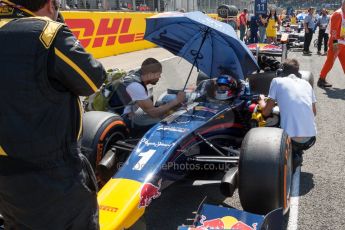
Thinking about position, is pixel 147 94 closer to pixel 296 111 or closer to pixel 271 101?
pixel 271 101

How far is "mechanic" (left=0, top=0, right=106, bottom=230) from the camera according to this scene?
5.12 feet

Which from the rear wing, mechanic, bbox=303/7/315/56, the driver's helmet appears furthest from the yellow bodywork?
mechanic, bbox=303/7/315/56

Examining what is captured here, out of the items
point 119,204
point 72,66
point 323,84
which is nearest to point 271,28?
point 323,84

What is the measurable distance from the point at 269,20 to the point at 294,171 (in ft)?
39.6

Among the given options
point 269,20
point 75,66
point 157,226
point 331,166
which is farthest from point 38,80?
point 269,20

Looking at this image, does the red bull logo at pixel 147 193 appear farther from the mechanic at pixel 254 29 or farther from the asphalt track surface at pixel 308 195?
the mechanic at pixel 254 29

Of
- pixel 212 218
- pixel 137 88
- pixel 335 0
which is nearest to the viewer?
pixel 212 218

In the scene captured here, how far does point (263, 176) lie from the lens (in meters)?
2.98

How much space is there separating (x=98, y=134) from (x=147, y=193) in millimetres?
1037

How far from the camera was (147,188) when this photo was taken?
2869 mm

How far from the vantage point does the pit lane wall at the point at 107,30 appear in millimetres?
11627

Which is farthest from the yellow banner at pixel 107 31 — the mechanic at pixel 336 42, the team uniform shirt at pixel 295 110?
the team uniform shirt at pixel 295 110

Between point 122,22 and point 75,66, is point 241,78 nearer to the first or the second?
point 75,66

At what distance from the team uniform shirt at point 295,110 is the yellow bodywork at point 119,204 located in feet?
6.67
